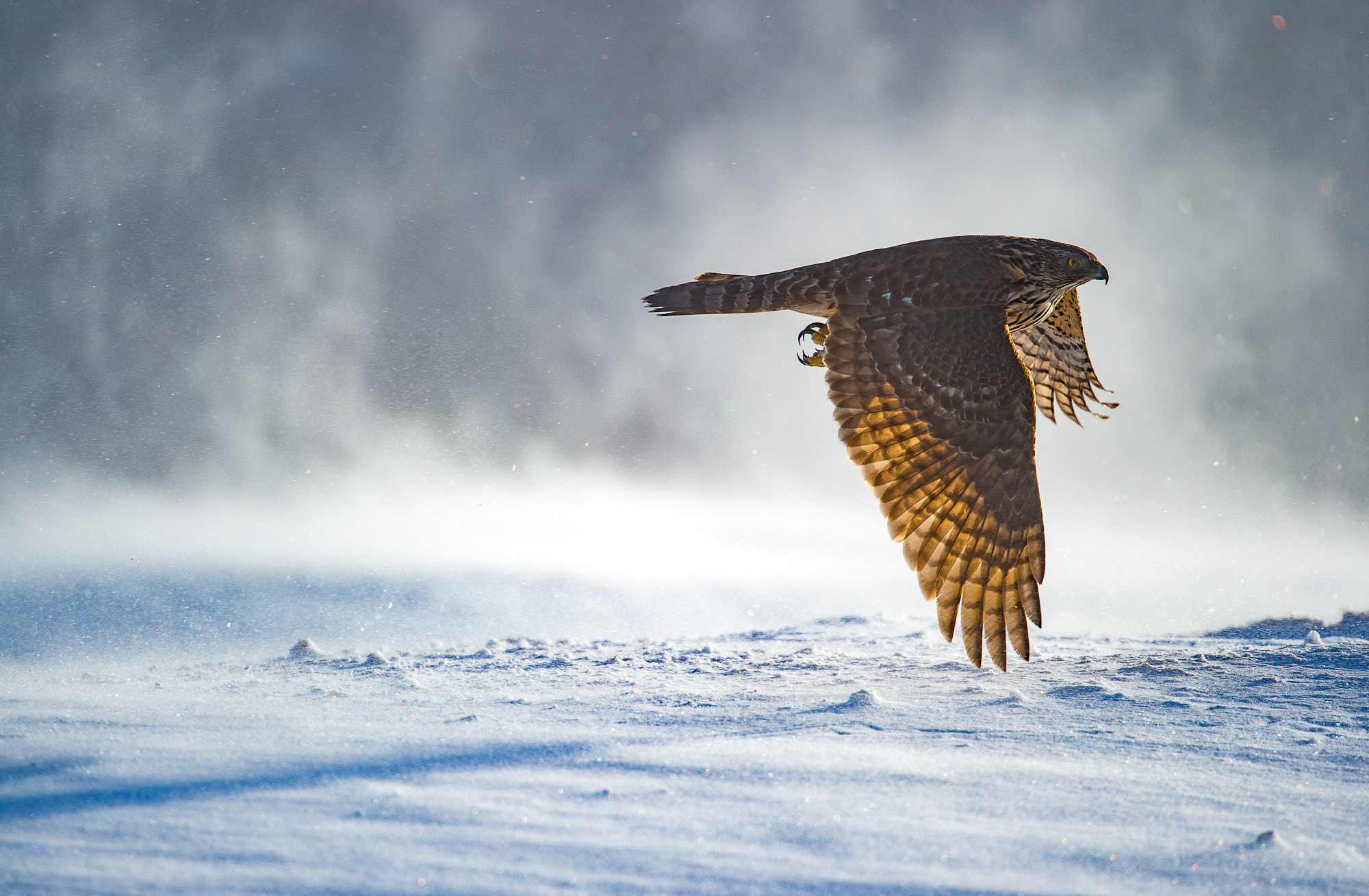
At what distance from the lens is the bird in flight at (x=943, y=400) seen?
4.43 metres

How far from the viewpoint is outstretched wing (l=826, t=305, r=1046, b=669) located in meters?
4.42

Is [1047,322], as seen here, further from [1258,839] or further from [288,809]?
[288,809]

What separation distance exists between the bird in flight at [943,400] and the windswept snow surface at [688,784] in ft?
2.55

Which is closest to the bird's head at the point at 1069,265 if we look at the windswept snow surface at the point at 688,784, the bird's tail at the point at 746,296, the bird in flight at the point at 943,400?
the bird in flight at the point at 943,400

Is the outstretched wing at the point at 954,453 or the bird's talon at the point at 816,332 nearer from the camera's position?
the outstretched wing at the point at 954,453

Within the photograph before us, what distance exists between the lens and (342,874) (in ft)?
8.37

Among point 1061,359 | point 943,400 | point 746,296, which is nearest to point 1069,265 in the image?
point 1061,359

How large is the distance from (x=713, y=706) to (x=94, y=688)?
12.8ft

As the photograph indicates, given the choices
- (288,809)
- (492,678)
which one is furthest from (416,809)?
(492,678)

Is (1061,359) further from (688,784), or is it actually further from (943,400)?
(688,784)

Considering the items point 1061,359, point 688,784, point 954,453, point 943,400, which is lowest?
point 688,784

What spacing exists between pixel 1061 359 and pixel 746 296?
3038 millimetres

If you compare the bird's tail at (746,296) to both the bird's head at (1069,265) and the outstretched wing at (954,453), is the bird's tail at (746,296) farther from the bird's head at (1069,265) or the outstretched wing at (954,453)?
the bird's head at (1069,265)

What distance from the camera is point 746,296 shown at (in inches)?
215
